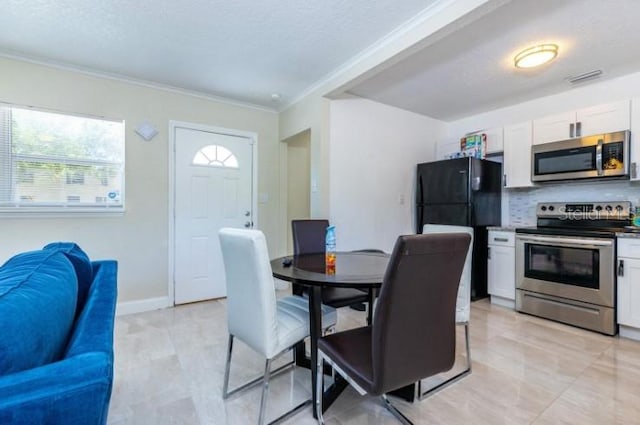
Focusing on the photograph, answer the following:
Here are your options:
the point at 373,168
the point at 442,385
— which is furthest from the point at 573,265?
the point at 373,168

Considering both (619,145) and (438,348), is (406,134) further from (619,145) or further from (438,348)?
(438,348)

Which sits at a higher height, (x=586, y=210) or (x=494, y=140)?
(x=494, y=140)

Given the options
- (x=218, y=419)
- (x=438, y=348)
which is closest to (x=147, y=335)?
(x=218, y=419)

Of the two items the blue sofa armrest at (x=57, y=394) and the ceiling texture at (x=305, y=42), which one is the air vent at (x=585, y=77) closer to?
the ceiling texture at (x=305, y=42)

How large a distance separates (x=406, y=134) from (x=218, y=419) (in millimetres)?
3659

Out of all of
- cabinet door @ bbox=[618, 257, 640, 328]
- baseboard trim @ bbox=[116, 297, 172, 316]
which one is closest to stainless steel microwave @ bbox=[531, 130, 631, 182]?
cabinet door @ bbox=[618, 257, 640, 328]

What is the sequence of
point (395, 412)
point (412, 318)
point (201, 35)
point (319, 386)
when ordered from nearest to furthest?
point (412, 318) → point (319, 386) → point (395, 412) → point (201, 35)

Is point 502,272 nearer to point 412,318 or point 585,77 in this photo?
point 585,77

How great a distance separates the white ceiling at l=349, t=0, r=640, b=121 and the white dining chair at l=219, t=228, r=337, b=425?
2207 mm

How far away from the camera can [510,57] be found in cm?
264

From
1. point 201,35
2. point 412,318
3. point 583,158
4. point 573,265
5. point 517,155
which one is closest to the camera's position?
point 412,318

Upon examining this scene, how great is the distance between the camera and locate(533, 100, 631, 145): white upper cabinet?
2770 millimetres

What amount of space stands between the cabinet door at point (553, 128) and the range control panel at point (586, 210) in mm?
712

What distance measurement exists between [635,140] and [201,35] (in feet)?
12.5
